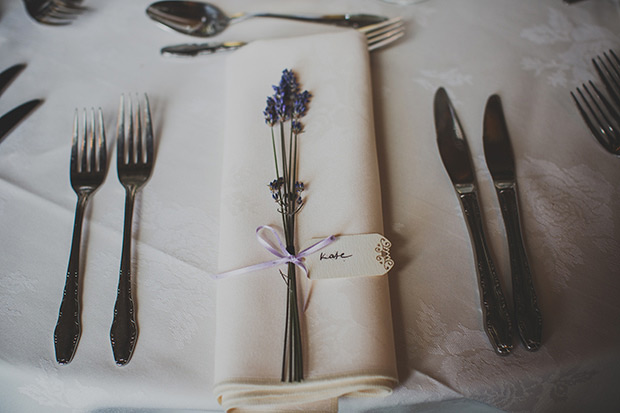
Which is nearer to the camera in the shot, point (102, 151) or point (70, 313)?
point (70, 313)

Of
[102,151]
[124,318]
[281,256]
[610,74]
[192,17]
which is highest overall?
[192,17]

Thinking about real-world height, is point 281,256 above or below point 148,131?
below

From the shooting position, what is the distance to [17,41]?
109cm

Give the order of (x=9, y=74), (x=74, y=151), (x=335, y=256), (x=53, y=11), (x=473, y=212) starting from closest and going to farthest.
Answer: (x=335, y=256), (x=473, y=212), (x=74, y=151), (x=9, y=74), (x=53, y=11)

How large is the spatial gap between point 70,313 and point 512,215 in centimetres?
80

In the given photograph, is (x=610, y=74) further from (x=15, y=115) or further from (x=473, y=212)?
(x=15, y=115)

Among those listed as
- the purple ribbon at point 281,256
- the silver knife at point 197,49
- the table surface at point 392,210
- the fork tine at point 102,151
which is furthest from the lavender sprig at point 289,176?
the fork tine at point 102,151

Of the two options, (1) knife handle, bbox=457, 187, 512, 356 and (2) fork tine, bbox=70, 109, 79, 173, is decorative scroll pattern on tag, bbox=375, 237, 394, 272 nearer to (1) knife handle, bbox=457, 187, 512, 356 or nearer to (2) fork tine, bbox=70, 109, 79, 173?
(1) knife handle, bbox=457, 187, 512, 356

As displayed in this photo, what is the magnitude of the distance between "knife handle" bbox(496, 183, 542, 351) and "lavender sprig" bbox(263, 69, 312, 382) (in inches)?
14.1

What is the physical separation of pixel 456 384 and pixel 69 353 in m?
0.62

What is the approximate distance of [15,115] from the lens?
946 mm

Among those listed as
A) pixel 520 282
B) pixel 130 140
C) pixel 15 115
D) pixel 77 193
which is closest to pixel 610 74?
pixel 520 282

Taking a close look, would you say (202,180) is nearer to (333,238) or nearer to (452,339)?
(333,238)

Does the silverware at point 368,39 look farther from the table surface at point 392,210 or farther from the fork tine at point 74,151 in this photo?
the fork tine at point 74,151
